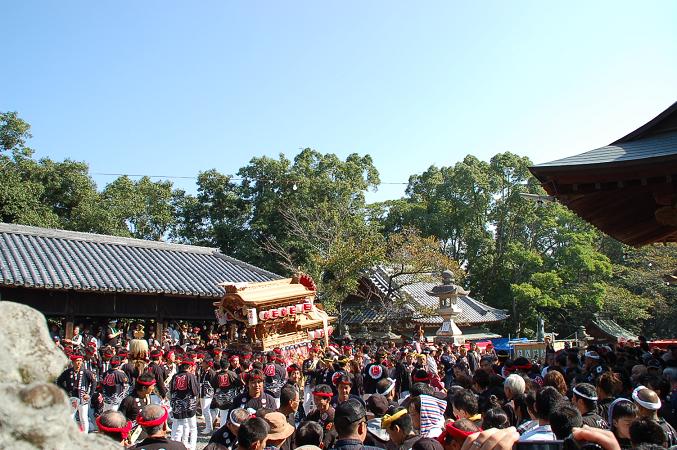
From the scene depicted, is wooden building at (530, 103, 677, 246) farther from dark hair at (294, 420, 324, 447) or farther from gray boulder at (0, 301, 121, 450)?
gray boulder at (0, 301, 121, 450)

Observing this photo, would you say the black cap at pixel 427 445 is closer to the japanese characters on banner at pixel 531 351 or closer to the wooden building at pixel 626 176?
the wooden building at pixel 626 176

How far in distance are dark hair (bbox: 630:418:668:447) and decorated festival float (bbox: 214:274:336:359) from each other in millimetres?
12754

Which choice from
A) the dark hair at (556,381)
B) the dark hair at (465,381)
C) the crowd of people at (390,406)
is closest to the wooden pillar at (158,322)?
the crowd of people at (390,406)

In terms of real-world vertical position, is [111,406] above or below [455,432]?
below

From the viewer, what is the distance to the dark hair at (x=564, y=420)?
13.2ft

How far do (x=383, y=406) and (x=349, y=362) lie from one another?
213 inches

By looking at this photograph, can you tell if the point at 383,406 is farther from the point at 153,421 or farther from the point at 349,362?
the point at 349,362

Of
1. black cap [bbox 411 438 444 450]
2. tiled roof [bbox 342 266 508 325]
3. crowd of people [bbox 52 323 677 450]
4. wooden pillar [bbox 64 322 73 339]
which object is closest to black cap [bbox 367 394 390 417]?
crowd of people [bbox 52 323 677 450]

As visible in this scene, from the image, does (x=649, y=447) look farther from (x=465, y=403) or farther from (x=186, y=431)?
(x=186, y=431)

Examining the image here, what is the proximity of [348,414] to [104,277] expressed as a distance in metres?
14.6

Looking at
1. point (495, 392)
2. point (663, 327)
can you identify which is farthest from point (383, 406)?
point (663, 327)

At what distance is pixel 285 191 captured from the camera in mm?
31422

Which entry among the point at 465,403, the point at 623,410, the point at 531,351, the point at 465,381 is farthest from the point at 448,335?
the point at 623,410

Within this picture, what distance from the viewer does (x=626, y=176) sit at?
24.6ft
